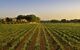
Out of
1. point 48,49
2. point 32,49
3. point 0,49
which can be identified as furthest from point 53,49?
point 0,49

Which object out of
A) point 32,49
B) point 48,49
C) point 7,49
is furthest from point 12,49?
point 48,49

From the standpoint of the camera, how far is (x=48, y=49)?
1315 centimetres

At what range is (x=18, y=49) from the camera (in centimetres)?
1313

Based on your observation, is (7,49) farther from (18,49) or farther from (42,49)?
(42,49)

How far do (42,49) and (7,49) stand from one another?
2.26 metres

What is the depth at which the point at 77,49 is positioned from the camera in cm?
1327

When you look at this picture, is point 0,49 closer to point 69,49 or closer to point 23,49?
point 23,49

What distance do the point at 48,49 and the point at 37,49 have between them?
2.30 ft

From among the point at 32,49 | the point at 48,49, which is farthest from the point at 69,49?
the point at 32,49

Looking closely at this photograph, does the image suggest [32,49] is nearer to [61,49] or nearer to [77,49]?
[61,49]

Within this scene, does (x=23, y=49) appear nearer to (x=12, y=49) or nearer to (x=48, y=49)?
(x=12, y=49)

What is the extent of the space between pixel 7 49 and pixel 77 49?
4503 millimetres

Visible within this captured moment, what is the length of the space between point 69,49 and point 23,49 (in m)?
2.95

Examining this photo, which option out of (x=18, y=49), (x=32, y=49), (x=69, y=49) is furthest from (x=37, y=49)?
(x=69, y=49)
